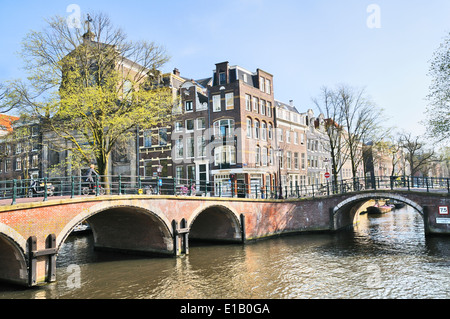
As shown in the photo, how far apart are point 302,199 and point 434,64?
12.8 metres

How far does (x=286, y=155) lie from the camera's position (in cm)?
3625

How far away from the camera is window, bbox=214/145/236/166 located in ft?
97.7

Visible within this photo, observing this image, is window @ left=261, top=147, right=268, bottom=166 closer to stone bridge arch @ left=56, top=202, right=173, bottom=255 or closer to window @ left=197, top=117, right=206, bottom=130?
window @ left=197, top=117, right=206, bottom=130

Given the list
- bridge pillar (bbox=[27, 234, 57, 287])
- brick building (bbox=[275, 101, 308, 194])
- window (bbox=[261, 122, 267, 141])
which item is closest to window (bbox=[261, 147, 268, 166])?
window (bbox=[261, 122, 267, 141])

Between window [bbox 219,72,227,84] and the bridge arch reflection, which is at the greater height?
window [bbox 219,72,227,84]

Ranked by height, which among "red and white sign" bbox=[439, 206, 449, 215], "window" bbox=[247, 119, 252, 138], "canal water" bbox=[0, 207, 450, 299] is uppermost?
"window" bbox=[247, 119, 252, 138]

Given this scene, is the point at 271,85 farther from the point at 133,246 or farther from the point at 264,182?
the point at 133,246

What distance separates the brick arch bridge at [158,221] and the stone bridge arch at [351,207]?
0.20ft

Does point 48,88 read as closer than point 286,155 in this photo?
Yes

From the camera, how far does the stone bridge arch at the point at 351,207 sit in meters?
21.9

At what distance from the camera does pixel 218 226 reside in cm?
2184

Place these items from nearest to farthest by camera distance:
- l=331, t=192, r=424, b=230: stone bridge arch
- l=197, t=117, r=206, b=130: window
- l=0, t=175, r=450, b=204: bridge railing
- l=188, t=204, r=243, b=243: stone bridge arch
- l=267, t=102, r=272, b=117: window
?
l=0, t=175, r=450, b=204: bridge railing → l=188, t=204, r=243, b=243: stone bridge arch → l=331, t=192, r=424, b=230: stone bridge arch → l=197, t=117, r=206, b=130: window → l=267, t=102, r=272, b=117: window

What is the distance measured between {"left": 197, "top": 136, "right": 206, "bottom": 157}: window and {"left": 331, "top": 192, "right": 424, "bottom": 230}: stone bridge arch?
12824 millimetres
